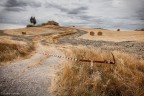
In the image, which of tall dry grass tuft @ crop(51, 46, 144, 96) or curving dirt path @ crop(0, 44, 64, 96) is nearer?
tall dry grass tuft @ crop(51, 46, 144, 96)

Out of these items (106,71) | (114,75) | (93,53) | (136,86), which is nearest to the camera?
(136,86)

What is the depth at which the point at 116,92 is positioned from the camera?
21.8 feet

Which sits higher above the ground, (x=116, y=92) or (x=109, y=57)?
(x=109, y=57)

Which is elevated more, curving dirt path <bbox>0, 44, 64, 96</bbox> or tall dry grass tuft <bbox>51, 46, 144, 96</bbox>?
tall dry grass tuft <bbox>51, 46, 144, 96</bbox>

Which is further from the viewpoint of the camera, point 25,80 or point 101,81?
point 25,80

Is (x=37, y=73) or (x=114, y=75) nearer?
(x=114, y=75)

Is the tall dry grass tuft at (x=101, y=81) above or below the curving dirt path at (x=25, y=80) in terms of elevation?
above

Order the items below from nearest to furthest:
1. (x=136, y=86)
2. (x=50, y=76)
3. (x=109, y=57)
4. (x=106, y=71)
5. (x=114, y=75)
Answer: (x=136, y=86) → (x=114, y=75) → (x=106, y=71) → (x=50, y=76) → (x=109, y=57)

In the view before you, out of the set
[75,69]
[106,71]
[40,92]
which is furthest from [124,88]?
[40,92]

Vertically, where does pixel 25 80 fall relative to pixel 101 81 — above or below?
below

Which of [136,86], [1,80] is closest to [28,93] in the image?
[1,80]

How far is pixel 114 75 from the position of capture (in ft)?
23.1

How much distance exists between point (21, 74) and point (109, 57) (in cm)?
375

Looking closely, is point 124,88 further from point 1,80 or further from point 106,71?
point 1,80
